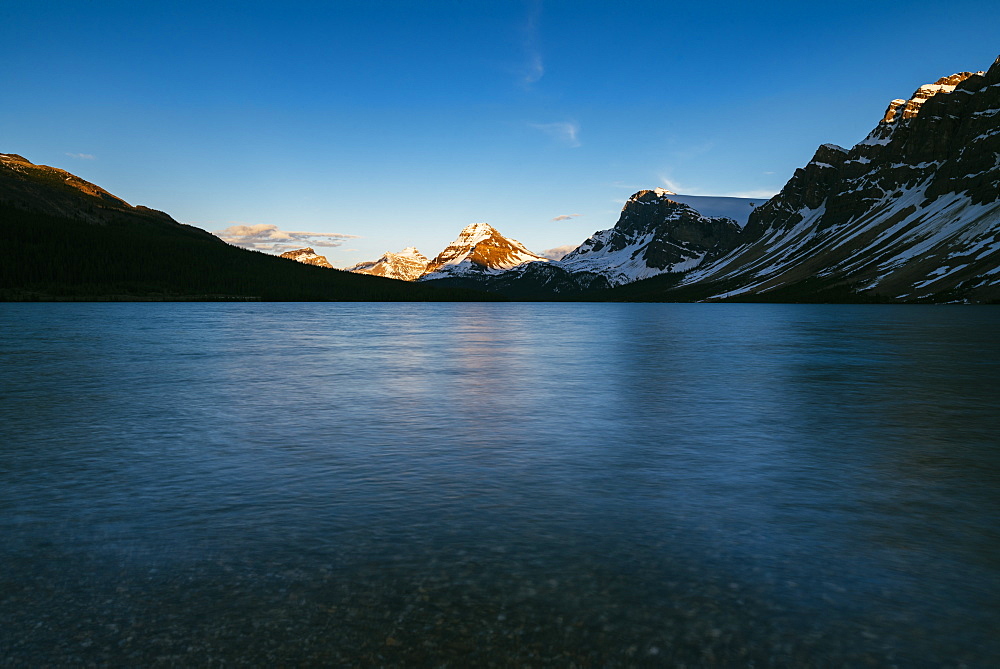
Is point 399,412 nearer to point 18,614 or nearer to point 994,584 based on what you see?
point 18,614

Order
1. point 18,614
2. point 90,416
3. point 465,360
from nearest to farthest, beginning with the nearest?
point 18,614
point 90,416
point 465,360

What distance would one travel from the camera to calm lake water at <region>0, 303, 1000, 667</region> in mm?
7734

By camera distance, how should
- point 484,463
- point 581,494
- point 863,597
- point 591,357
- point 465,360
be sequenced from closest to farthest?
point 863,597
point 581,494
point 484,463
point 465,360
point 591,357

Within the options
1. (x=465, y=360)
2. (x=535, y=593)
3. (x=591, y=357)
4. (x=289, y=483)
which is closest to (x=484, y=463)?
(x=289, y=483)

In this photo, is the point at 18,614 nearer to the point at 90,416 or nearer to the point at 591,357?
the point at 90,416

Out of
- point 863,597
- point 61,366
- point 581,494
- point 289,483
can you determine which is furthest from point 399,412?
point 61,366

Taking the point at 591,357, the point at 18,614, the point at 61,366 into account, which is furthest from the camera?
the point at 591,357

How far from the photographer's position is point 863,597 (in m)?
8.89

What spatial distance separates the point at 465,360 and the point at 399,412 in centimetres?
2206

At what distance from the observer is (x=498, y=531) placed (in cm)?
1139

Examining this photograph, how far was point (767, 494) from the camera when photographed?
1409 centimetres

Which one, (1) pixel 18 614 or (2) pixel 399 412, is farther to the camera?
(2) pixel 399 412

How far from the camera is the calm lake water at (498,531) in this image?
25.4 feet

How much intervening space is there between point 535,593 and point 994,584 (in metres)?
6.48
